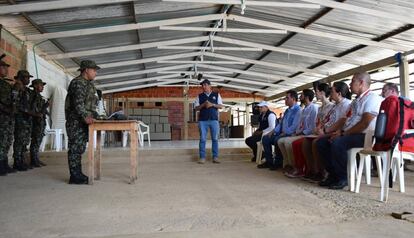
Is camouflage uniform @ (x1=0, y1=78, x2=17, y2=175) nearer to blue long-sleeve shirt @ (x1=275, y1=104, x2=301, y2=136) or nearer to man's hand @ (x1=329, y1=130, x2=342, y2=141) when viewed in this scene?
blue long-sleeve shirt @ (x1=275, y1=104, x2=301, y2=136)

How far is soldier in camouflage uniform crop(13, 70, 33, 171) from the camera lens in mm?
5035

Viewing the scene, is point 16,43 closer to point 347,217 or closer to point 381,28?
point 347,217

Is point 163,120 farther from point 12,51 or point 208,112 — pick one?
point 208,112

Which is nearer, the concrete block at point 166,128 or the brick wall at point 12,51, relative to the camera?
the brick wall at point 12,51

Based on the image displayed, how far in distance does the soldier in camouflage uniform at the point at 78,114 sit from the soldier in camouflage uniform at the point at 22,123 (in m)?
1.42

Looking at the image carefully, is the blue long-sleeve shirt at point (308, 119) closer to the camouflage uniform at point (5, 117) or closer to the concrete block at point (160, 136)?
the camouflage uniform at point (5, 117)

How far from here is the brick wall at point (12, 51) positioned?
6.01 meters

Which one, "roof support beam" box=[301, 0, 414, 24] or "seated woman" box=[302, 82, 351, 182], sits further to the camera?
"roof support beam" box=[301, 0, 414, 24]

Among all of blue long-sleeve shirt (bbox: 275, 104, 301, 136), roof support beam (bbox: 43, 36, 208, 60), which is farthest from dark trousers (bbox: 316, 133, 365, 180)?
roof support beam (bbox: 43, 36, 208, 60)

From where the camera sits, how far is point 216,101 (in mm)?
6090

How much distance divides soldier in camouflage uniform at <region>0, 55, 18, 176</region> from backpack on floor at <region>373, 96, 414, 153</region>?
4.10 metres

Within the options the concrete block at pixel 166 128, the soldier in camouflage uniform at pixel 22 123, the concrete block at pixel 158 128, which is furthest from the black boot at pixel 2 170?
the concrete block at pixel 166 128

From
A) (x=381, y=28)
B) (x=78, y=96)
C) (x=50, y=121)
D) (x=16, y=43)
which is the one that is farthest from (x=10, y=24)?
(x=381, y=28)

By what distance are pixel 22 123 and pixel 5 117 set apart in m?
0.50
